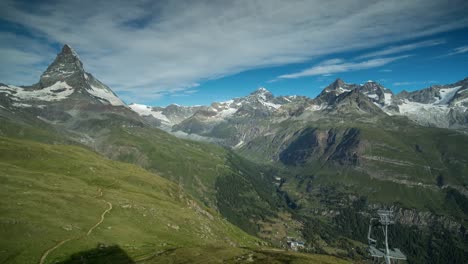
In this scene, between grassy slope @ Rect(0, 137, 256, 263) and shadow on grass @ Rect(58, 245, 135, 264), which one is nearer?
shadow on grass @ Rect(58, 245, 135, 264)

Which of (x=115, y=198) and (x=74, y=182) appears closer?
(x=115, y=198)

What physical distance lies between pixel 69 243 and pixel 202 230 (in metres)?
75.3

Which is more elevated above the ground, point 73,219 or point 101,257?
point 73,219

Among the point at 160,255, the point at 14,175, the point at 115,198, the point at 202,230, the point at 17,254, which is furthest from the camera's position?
the point at 202,230

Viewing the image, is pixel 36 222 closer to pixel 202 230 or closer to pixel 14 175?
pixel 14 175

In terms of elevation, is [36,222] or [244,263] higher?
[36,222]

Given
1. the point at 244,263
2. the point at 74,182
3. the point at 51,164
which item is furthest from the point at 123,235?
the point at 51,164

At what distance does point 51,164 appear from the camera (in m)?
184

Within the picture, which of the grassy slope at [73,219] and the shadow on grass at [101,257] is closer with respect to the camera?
the shadow on grass at [101,257]

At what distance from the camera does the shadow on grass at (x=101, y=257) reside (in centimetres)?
7612

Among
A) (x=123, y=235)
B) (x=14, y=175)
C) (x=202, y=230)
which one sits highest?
(x=14, y=175)

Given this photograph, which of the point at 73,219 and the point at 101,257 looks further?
the point at 73,219

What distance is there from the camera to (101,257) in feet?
266

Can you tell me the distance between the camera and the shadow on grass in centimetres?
7612
